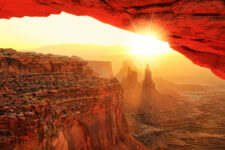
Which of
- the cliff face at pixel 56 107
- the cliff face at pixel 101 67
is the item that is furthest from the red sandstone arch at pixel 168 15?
the cliff face at pixel 101 67

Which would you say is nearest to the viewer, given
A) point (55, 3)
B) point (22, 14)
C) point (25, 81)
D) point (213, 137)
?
point (55, 3)

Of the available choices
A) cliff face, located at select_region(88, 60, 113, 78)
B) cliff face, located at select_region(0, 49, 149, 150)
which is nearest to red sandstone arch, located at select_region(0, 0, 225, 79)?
cliff face, located at select_region(0, 49, 149, 150)

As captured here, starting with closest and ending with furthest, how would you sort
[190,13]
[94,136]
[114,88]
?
[190,13] < [94,136] < [114,88]

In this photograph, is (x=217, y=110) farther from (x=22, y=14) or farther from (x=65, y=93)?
(x=22, y=14)

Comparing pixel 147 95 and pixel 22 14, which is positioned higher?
pixel 22 14

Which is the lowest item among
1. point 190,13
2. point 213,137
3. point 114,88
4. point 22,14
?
point 213,137

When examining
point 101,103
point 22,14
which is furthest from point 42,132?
point 101,103

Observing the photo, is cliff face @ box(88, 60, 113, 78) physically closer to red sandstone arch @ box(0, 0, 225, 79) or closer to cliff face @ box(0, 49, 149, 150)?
cliff face @ box(0, 49, 149, 150)
